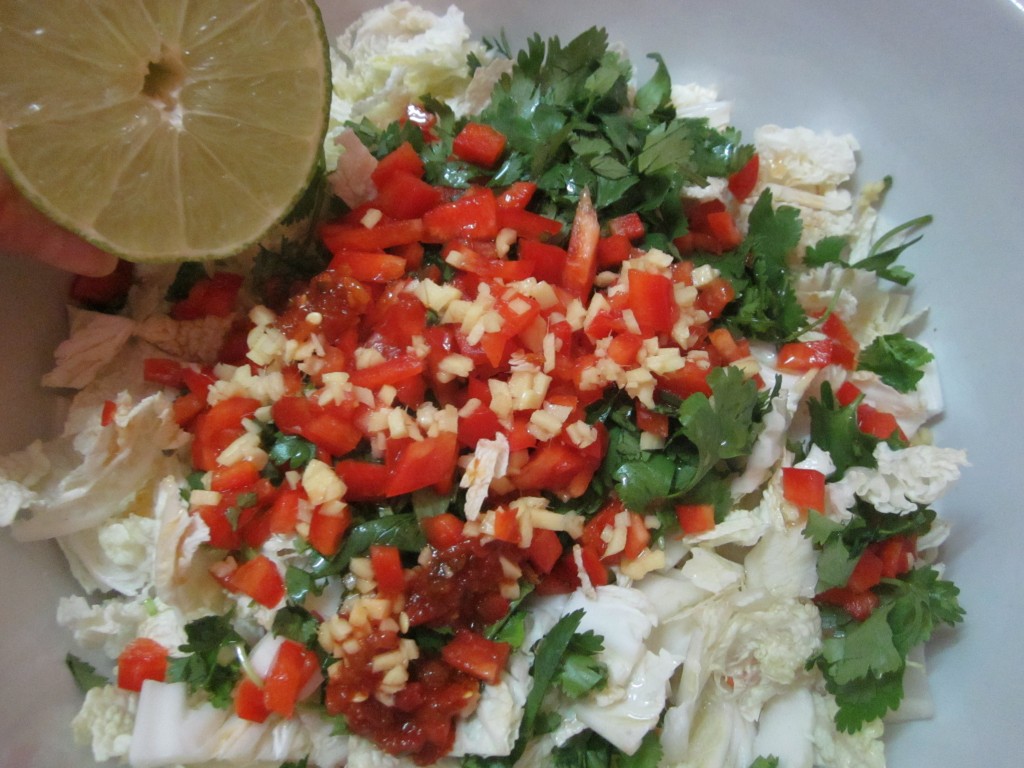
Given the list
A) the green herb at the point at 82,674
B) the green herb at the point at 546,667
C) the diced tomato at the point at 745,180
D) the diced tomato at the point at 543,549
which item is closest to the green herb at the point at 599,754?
the green herb at the point at 546,667

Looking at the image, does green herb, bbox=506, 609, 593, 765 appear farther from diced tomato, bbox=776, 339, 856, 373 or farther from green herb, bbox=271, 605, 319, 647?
diced tomato, bbox=776, 339, 856, 373

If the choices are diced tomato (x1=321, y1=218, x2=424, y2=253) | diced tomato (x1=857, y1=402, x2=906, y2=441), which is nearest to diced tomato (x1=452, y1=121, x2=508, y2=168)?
diced tomato (x1=321, y1=218, x2=424, y2=253)

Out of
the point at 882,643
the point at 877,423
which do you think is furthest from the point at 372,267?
the point at 882,643

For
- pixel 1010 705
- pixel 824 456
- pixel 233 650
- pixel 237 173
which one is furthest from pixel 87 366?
pixel 1010 705

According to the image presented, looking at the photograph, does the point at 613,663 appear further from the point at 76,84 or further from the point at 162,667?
the point at 76,84

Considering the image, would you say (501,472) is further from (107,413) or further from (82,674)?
(82,674)

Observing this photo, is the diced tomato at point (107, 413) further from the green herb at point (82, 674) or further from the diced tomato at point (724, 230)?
the diced tomato at point (724, 230)
